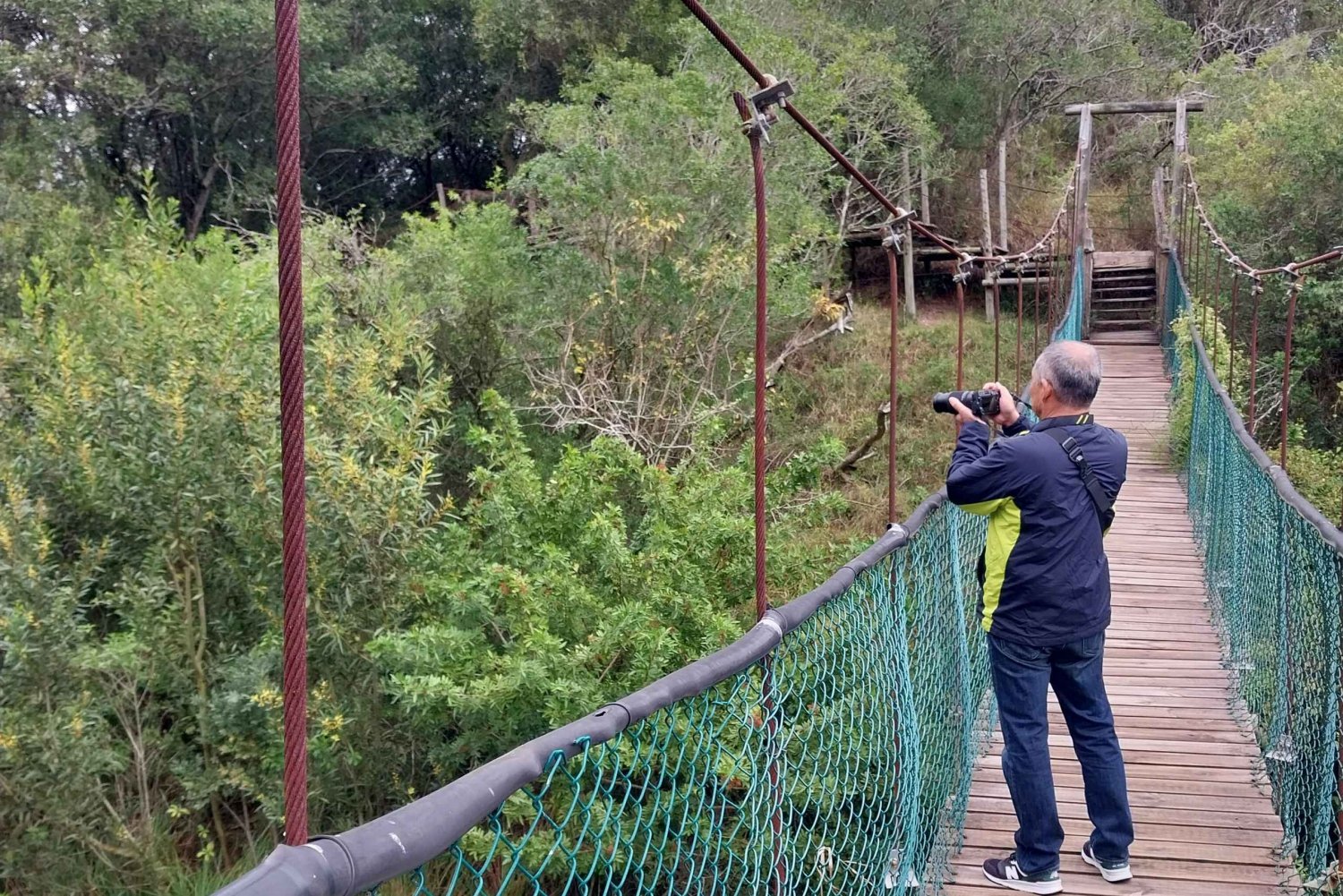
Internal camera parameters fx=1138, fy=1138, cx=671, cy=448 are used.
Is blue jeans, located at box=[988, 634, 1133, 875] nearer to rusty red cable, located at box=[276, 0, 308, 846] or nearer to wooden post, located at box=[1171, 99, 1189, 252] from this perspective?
rusty red cable, located at box=[276, 0, 308, 846]

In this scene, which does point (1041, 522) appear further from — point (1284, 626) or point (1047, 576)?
point (1284, 626)

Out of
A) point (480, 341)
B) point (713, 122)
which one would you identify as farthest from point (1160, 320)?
point (480, 341)

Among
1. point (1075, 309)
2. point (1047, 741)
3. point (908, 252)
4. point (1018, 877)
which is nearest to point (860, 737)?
point (1047, 741)

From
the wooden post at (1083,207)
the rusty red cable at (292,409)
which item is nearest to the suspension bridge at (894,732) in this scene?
the rusty red cable at (292,409)

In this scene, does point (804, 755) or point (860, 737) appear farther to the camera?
point (860, 737)

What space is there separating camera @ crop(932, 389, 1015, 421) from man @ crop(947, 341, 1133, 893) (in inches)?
0.6

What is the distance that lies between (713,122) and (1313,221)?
5.11 m

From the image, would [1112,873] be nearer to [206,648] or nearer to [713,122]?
[206,648]

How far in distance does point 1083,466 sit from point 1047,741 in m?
0.50

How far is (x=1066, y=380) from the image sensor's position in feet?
6.42

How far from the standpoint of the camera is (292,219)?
26.9 inches

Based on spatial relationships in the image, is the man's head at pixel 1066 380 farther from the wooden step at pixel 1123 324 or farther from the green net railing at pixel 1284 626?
the wooden step at pixel 1123 324

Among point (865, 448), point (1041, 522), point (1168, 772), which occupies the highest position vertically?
point (1041, 522)

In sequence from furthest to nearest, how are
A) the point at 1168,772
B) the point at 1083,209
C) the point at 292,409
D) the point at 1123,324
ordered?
the point at 1123,324
the point at 1083,209
the point at 1168,772
the point at 292,409
